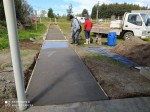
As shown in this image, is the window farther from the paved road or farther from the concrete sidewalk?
the concrete sidewalk

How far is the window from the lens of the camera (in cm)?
1467

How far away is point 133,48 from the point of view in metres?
9.52

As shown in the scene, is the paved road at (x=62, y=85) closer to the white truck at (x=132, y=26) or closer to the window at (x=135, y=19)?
the white truck at (x=132, y=26)

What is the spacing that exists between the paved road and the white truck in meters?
8.76

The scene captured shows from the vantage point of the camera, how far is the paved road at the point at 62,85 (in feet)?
14.7

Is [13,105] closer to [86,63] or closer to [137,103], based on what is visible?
[137,103]

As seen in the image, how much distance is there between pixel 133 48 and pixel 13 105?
279 inches

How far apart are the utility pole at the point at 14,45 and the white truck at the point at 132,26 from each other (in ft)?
41.1

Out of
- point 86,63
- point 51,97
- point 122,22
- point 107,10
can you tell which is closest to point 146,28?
point 122,22

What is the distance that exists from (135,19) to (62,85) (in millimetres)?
11635

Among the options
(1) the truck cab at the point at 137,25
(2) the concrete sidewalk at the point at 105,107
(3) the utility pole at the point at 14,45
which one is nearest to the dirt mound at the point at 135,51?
(2) the concrete sidewalk at the point at 105,107

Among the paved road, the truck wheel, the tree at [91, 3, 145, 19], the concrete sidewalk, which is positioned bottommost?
the concrete sidewalk

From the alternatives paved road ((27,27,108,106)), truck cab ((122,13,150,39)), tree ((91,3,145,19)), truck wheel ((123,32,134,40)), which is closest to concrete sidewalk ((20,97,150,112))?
paved road ((27,27,108,106))

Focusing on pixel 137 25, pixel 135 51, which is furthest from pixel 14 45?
pixel 137 25
